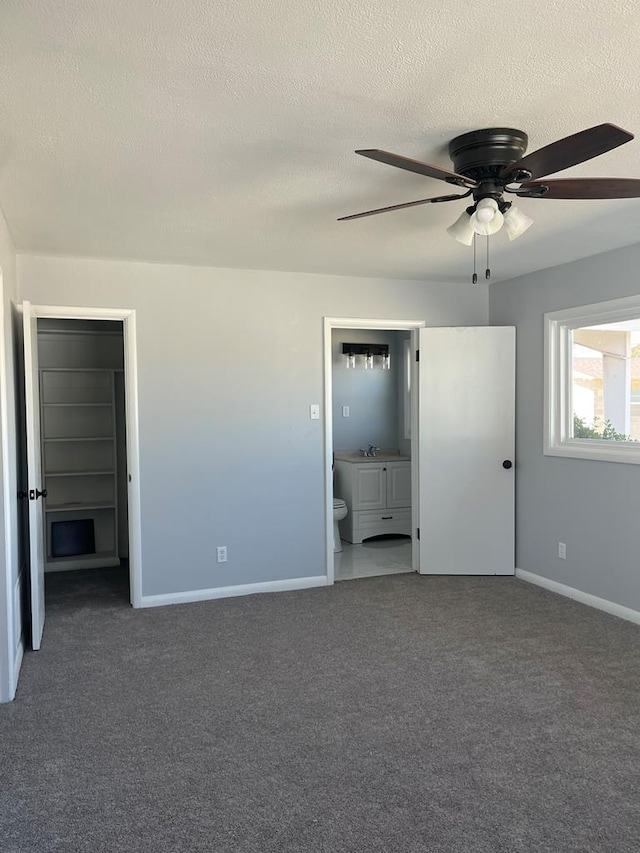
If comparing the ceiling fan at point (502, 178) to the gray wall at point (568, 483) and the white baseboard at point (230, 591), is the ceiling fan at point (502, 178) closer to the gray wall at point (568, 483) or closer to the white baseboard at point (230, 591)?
the gray wall at point (568, 483)

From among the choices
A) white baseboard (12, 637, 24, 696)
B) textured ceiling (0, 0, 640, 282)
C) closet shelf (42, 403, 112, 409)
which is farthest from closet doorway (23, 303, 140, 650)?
textured ceiling (0, 0, 640, 282)

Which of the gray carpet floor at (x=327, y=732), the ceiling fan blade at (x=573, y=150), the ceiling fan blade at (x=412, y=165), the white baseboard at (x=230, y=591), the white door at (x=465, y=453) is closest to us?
the ceiling fan blade at (x=573, y=150)

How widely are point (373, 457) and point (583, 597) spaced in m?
2.61

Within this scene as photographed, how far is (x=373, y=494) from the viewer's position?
639 centimetres

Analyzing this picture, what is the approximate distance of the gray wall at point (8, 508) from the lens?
3055mm

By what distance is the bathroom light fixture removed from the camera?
22.3ft

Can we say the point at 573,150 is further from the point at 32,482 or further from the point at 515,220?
the point at 32,482

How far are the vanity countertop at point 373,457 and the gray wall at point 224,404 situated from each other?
1.56 metres

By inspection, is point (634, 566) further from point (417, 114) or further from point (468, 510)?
point (417, 114)

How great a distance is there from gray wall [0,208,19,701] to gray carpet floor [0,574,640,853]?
0.18m

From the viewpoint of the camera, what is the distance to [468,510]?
17.1 ft

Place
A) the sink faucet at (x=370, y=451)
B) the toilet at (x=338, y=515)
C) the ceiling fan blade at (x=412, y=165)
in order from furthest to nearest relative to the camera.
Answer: the sink faucet at (x=370, y=451) < the toilet at (x=338, y=515) < the ceiling fan blade at (x=412, y=165)

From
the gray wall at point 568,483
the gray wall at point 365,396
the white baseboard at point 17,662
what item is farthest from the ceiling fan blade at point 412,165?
the gray wall at point 365,396

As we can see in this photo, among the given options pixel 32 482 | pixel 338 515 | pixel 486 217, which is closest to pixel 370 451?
pixel 338 515
